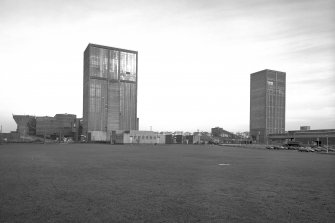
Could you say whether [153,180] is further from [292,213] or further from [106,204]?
[292,213]

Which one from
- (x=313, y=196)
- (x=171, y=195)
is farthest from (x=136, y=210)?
(x=313, y=196)

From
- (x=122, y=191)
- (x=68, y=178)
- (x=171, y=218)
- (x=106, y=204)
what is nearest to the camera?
(x=171, y=218)

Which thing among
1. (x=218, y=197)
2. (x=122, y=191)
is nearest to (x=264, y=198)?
(x=218, y=197)

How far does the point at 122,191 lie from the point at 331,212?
12206 millimetres

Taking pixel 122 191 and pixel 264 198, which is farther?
pixel 122 191

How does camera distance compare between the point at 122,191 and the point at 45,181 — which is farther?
the point at 45,181

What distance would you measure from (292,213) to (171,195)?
7.15 metres

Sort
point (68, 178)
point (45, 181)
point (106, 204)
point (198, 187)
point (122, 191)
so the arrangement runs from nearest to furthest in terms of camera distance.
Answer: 1. point (106, 204)
2. point (122, 191)
3. point (198, 187)
4. point (45, 181)
5. point (68, 178)

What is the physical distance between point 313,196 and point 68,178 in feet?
62.1

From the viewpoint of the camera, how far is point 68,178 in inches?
980

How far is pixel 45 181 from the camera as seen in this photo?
910 inches

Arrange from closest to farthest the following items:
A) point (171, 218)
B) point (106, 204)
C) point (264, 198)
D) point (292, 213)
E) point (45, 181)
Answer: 1. point (171, 218)
2. point (292, 213)
3. point (106, 204)
4. point (264, 198)
5. point (45, 181)

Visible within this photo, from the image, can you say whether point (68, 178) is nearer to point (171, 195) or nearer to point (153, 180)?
point (153, 180)

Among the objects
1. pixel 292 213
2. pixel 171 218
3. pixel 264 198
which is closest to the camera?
pixel 171 218
